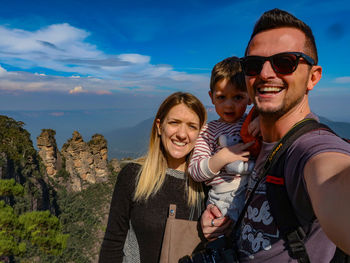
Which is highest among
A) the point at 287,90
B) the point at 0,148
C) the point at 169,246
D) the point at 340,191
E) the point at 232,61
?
the point at 232,61

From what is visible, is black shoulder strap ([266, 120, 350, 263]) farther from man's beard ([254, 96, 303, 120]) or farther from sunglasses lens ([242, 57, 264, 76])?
sunglasses lens ([242, 57, 264, 76])

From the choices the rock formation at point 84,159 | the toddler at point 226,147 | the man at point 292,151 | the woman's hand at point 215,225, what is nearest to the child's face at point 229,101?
the toddler at point 226,147

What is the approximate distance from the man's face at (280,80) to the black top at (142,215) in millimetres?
1509

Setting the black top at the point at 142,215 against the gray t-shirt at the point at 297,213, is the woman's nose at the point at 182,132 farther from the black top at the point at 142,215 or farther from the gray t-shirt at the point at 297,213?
the gray t-shirt at the point at 297,213

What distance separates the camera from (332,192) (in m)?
1.25

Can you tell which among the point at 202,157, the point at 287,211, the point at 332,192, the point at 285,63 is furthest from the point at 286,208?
the point at 202,157

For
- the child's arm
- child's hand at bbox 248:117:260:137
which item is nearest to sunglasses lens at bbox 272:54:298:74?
child's hand at bbox 248:117:260:137

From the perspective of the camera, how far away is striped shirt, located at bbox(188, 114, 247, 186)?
2.60 meters

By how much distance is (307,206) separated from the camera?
146 centimetres

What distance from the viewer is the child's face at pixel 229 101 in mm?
2852

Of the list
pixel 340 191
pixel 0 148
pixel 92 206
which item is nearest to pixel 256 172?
pixel 340 191

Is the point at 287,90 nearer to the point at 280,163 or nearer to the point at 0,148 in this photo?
the point at 280,163

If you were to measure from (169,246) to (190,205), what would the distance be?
54 centimetres

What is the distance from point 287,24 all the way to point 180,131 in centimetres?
156
